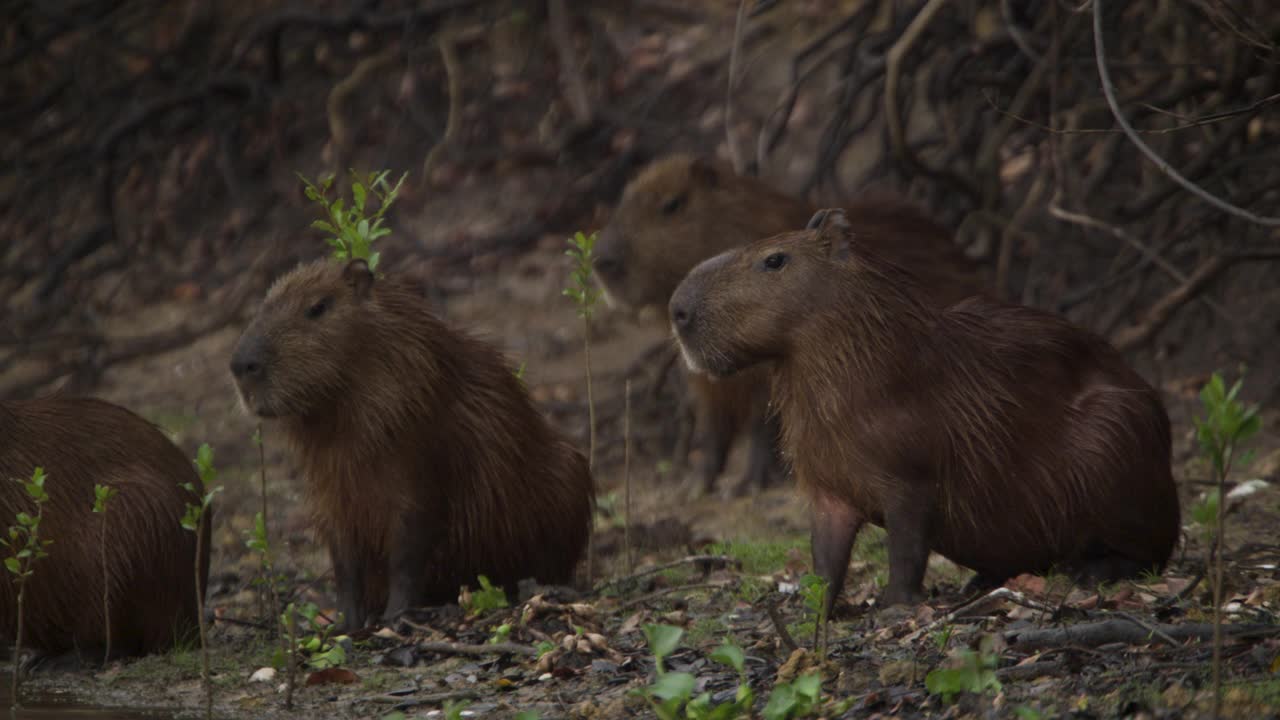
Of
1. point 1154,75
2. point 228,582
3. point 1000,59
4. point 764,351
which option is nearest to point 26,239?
point 228,582

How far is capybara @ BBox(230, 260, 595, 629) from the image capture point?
404 centimetres

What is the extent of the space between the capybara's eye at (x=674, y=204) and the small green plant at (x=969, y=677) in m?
3.70

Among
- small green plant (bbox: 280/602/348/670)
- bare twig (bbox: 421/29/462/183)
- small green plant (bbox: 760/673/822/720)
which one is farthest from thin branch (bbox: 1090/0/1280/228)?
bare twig (bbox: 421/29/462/183)

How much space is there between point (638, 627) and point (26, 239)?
20.6 feet

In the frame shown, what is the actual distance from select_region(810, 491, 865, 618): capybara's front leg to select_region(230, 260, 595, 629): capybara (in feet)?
2.99

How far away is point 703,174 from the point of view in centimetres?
628

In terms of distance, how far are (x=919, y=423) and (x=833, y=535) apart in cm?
30

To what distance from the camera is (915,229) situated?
5.84 metres

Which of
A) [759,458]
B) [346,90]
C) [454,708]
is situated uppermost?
[346,90]

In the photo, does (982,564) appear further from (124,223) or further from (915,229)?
(124,223)

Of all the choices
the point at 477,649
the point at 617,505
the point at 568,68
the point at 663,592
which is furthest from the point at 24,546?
the point at 568,68

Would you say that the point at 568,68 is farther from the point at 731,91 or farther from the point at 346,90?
the point at 731,91

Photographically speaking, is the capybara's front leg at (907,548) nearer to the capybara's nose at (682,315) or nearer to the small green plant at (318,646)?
the capybara's nose at (682,315)

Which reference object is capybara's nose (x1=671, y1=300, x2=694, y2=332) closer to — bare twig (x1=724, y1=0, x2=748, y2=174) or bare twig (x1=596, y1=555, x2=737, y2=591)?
bare twig (x1=596, y1=555, x2=737, y2=591)
